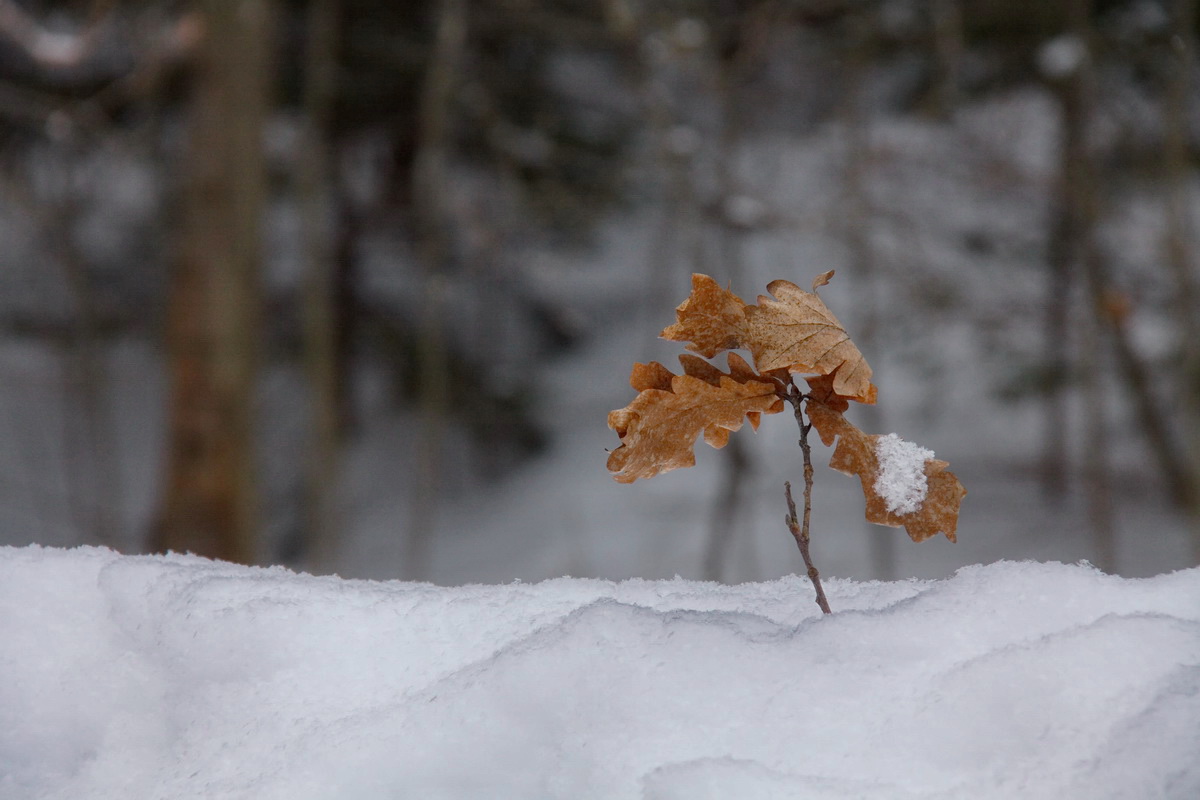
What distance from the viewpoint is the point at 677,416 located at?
1.92 feet

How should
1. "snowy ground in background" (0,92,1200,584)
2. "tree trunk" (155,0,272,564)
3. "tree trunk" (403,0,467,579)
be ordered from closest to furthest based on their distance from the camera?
"tree trunk" (155,0,272,564), "tree trunk" (403,0,467,579), "snowy ground in background" (0,92,1200,584)

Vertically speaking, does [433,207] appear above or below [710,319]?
above

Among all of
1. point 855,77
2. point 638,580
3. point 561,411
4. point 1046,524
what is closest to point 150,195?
point 561,411

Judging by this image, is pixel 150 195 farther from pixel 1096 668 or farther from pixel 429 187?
pixel 1096 668

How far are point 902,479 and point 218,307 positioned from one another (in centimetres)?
346

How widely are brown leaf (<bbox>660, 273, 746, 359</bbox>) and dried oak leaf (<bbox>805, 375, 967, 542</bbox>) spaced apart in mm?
63

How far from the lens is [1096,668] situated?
0.45m

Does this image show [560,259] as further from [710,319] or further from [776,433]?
[710,319]

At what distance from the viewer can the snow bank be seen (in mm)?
424

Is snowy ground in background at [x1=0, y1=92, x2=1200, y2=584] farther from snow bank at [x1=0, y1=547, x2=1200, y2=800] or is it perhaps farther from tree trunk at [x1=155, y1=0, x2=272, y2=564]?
snow bank at [x1=0, y1=547, x2=1200, y2=800]

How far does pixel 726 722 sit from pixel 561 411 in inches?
307

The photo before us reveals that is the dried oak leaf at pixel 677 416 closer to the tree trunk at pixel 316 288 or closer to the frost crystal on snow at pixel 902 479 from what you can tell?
the frost crystal on snow at pixel 902 479

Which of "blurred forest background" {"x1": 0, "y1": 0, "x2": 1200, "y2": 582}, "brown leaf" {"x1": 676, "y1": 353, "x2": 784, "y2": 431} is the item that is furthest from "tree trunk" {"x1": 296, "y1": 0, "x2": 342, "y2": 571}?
"brown leaf" {"x1": 676, "y1": 353, "x2": 784, "y2": 431}

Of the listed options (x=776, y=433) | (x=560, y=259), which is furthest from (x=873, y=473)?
(x=560, y=259)
